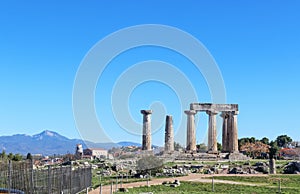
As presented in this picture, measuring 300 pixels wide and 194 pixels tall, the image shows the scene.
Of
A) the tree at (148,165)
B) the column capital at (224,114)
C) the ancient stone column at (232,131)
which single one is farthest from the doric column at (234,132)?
the tree at (148,165)

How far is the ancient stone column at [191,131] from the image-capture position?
93.0m

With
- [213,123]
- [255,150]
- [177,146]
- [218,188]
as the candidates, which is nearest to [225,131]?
[213,123]

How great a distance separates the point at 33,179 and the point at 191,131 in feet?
231

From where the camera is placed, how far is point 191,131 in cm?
9419

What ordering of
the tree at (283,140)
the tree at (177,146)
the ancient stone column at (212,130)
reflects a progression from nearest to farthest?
1. the ancient stone column at (212,130)
2. the tree at (177,146)
3. the tree at (283,140)

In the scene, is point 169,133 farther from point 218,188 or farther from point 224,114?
point 218,188

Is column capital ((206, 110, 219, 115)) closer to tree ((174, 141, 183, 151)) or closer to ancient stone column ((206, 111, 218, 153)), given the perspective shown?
ancient stone column ((206, 111, 218, 153))

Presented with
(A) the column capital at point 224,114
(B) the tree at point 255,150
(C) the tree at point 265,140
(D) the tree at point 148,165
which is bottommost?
(D) the tree at point 148,165

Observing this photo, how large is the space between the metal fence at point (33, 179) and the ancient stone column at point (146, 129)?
57318 mm

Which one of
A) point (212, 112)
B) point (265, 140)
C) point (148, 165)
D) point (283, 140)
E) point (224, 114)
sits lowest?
point (148, 165)

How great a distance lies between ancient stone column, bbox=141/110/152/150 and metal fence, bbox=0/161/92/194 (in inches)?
2257

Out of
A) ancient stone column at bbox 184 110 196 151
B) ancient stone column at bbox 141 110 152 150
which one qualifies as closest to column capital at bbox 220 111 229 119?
ancient stone column at bbox 184 110 196 151

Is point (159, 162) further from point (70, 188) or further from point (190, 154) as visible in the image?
point (70, 188)

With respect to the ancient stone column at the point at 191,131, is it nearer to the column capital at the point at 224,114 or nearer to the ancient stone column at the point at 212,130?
the ancient stone column at the point at 212,130
